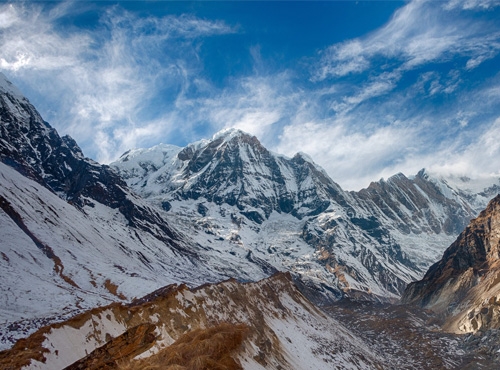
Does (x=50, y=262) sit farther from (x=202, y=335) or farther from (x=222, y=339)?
(x=222, y=339)

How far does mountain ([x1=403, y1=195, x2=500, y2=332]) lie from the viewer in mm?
100625

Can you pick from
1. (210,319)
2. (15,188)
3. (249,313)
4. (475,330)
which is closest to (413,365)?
(475,330)

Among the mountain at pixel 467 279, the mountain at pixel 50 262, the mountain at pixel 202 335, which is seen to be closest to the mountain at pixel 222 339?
the mountain at pixel 202 335

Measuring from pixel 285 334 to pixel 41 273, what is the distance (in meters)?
58.7

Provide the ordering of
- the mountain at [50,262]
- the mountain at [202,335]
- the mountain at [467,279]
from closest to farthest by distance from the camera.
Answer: the mountain at [202,335] < the mountain at [50,262] < the mountain at [467,279]

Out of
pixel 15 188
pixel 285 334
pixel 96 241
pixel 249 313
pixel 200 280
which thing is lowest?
pixel 285 334

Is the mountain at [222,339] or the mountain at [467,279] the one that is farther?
the mountain at [467,279]

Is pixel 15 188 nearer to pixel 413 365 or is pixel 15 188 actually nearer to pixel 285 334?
pixel 285 334

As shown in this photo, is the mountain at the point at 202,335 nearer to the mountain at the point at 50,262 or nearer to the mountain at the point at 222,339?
the mountain at the point at 222,339

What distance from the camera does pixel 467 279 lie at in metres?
131

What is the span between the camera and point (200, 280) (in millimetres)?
184000

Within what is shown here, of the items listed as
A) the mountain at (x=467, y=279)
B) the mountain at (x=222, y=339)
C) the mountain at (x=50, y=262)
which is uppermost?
the mountain at (x=50, y=262)

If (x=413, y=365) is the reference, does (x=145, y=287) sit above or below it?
above

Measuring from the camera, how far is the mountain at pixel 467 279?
100625 millimetres
